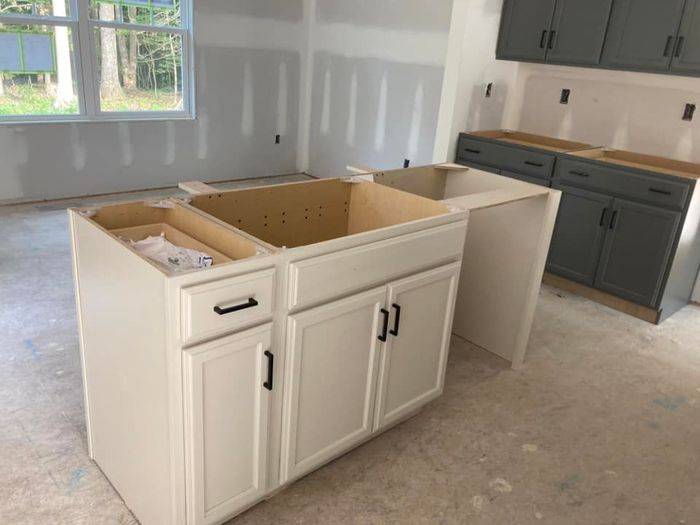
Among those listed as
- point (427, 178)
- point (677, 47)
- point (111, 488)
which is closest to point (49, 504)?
point (111, 488)

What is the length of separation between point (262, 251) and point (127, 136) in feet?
13.9

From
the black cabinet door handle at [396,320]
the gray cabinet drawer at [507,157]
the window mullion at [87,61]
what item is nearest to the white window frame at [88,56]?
the window mullion at [87,61]

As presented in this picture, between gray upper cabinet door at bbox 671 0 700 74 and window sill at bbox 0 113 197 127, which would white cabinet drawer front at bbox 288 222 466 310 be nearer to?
gray upper cabinet door at bbox 671 0 700 74

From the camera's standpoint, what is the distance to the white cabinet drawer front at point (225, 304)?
139 centimetres

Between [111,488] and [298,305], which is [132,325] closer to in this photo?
[298,305]

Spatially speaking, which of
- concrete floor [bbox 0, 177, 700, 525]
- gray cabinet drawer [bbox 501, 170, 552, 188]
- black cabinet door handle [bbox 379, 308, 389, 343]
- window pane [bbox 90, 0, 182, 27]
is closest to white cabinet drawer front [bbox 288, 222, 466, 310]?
black cabinet door handle [bbox 379, 308, 389, 343]

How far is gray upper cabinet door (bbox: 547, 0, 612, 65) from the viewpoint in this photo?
12.1ft

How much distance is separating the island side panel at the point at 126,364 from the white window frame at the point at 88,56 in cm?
366

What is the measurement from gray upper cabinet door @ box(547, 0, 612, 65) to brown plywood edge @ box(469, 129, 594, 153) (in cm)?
61

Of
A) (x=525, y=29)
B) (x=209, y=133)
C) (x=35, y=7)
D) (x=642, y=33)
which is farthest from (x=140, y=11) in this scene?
(x=642, y=33)

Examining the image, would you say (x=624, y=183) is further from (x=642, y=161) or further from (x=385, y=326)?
(x=385, y=326)

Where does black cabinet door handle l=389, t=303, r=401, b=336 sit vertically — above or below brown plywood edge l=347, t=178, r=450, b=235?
below

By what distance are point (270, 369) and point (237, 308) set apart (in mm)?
247

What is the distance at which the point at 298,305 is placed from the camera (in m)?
1.66
